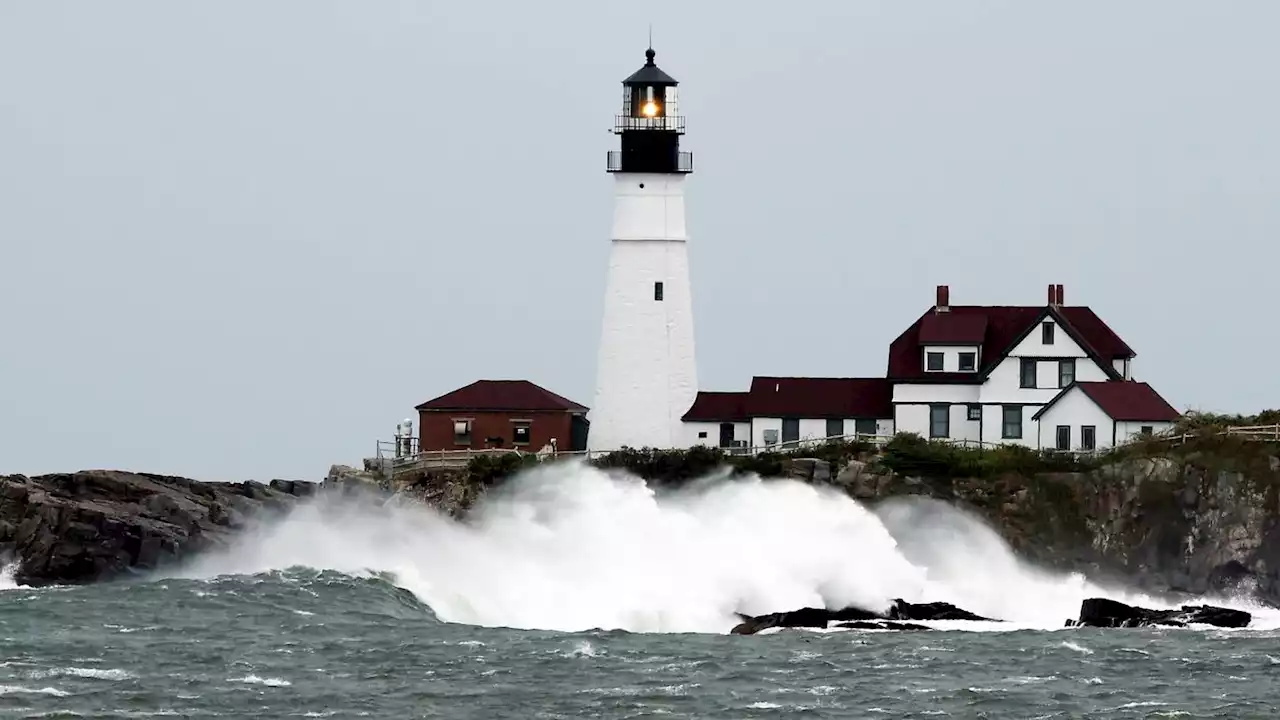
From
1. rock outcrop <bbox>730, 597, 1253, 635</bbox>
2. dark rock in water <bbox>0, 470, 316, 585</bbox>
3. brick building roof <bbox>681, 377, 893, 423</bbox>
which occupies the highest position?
brick building roof <bbox>681, 377, 893, 423</bbox>

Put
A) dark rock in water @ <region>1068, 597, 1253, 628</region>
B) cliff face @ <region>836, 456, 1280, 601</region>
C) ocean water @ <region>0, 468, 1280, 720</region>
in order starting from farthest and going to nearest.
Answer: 1. cliff face @ <region>836, 456, 1280, 601</region>
2. dark rock in water @ <region>1068, 597, 1253, 628</region>
3. ocean water @ <region>0, 468, 1280, 720</region>

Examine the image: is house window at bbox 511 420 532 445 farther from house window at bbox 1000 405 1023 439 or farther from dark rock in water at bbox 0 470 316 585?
house window at bbox 1000 405 1023 439

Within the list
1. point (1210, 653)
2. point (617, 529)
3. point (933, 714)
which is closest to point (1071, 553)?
point (617, 529)

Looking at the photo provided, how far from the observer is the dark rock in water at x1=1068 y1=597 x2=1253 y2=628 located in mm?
49812

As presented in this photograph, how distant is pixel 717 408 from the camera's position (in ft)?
205

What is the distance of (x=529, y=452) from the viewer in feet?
206

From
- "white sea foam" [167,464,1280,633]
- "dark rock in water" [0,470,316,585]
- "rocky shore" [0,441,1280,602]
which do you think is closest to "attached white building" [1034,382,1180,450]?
"rocky shore" [0,441,1280,602]

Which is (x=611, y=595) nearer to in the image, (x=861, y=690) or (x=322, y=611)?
(x=322, y=611)

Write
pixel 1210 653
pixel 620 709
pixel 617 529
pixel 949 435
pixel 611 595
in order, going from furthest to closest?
1. pixel 949 435
2. pixel 617 529
3. pixel 611 595
4. pixel 1210 653
5. pixel 620 709

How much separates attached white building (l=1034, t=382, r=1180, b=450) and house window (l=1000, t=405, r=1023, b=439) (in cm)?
72

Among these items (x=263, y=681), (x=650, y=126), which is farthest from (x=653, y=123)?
(x=263, y=681)

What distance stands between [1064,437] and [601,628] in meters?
15.8

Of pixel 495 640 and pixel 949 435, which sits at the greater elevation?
pixel 949 435

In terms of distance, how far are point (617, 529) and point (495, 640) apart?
13.0 meters
